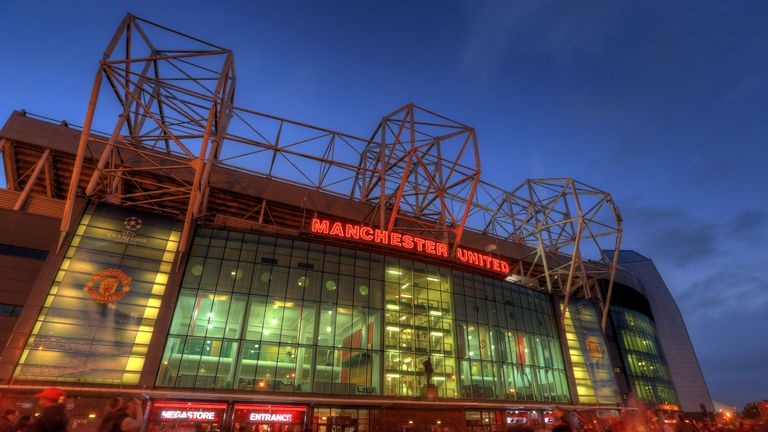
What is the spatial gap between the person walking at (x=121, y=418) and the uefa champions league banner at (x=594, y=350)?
153 feet

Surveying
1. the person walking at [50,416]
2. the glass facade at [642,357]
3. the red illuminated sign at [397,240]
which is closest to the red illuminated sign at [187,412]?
the red illuminated sign at [397,240]

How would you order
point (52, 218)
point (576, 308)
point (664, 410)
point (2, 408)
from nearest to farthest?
1. point (2, 408)
2. point (52, 218)
3. point (576, 308)
4. point (664, 410)

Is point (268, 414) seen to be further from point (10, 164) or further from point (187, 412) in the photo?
point (10, 164)

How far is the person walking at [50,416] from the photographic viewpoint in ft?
21.6

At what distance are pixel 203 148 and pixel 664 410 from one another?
217 ft

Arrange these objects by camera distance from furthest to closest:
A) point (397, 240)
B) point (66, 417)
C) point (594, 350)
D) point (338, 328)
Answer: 1. point (594, 350)
2. point (397, 240)
3. point (338, 328)
4. point (66, 417)

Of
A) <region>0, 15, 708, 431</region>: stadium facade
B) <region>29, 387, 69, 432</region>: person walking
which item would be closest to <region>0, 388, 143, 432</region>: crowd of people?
<region>29, 387, 69, 432</region>: person walking

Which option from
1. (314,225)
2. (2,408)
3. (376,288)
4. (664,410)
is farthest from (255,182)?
(664,410)

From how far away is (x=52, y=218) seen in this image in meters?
28.6

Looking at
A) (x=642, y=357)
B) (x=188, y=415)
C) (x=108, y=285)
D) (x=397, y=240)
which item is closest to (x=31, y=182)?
(x=108, y=285)

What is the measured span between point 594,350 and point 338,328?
30.9 metres

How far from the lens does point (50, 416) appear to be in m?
6.66

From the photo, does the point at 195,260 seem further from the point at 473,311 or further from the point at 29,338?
the point at 473,311

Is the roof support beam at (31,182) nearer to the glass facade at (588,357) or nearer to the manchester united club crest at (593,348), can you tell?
the glass facade at (588,357)
